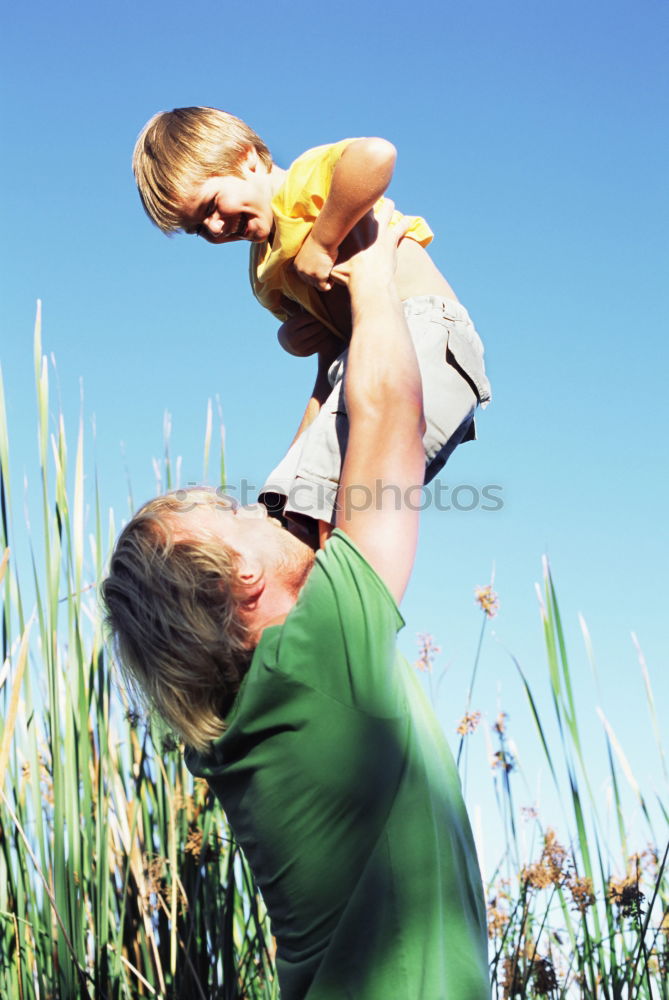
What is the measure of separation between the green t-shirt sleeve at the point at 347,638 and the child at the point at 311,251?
0.29m

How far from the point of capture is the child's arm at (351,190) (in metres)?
1.51

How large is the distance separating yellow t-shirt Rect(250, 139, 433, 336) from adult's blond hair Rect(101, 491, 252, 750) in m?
0.63

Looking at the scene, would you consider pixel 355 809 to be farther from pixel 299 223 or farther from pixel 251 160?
pixel 251 160

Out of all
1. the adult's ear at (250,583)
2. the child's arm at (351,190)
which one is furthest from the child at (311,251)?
the adult's ear at (250,583)

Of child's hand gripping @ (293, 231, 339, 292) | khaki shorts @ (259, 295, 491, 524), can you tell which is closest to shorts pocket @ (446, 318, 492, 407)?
khaki shorts @ (259, 295, 491, 524)

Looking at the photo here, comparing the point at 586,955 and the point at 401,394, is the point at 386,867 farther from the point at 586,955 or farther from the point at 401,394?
the point at 586,955

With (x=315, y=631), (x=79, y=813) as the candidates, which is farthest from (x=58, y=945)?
(x=315, y=631)

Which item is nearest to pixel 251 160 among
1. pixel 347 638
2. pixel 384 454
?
pixel 384 454

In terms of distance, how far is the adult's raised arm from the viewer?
1152mm

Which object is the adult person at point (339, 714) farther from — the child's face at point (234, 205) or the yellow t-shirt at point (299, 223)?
the child's face at point (234, 205)

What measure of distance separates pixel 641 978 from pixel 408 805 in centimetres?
95

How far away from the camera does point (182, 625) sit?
48.4 inches

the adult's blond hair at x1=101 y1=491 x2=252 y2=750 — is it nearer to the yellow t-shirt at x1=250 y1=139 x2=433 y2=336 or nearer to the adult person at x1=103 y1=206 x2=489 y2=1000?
the adult person at x1=103 y1=206 x2=489 y2=1000

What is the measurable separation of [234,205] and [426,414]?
0.61m
